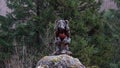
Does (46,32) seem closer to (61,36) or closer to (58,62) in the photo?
(61,36)

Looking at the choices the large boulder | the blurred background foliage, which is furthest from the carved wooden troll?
the blurred background foliage

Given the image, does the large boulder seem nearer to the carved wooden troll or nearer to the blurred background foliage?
the carved wooden troll

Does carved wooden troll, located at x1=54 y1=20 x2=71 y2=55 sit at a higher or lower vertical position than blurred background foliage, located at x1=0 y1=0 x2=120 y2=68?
higher

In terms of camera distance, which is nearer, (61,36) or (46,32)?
(61,36)

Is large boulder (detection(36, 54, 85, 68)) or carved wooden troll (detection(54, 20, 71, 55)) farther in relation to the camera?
carved wooden troll (detection(54, 20, 71, 55))

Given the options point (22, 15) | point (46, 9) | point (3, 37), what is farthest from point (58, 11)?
point (3, 37)

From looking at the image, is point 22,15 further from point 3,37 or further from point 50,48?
point 50,48

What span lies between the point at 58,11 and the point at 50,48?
207 cm

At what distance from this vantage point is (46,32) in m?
15.8

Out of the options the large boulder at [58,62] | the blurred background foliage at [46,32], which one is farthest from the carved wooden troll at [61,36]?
the blurred background foliage at [46,32]

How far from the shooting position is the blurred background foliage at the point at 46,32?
15320 millimetres

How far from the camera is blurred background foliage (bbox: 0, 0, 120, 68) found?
15320mm

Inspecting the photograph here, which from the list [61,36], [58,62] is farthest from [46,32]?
[58,62]

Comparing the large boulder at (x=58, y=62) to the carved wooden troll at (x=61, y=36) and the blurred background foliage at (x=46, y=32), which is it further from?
the blurred background foliage at (x=46, y=32)
